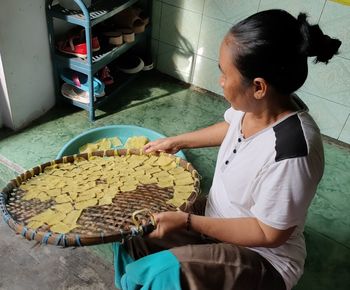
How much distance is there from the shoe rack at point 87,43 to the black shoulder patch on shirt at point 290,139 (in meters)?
1.16

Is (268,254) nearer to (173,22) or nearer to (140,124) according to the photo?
(140,124)

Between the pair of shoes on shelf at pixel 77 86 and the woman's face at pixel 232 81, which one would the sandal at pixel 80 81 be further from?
the woman's face at pixel 232 81

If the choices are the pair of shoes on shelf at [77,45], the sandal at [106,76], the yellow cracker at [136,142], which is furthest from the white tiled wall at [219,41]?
the yellow cracker at [136,142]

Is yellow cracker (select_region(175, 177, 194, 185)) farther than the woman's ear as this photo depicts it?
Yes

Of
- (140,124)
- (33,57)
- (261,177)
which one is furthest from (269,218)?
(33,57)

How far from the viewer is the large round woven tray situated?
0.86 metres

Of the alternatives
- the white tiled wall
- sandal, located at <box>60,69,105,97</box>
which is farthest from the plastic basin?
the white tiled wall

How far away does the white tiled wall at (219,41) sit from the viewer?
179 centimetres

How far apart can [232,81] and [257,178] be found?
9.2 inches

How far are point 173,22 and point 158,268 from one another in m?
1.71

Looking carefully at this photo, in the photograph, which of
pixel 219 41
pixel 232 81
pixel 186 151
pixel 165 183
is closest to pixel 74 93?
pixel 186 151

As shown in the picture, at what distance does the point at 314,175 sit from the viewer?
794 millimetres

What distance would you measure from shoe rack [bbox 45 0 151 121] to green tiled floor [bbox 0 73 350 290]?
0.13m

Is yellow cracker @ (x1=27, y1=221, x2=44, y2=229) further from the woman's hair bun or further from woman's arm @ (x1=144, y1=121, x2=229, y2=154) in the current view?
the woman's hair bun
